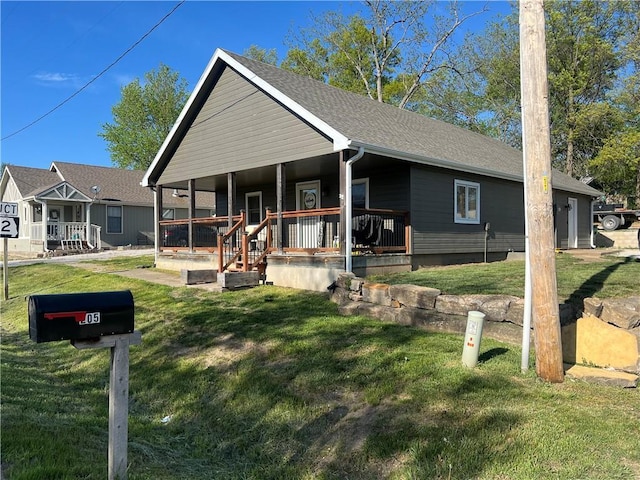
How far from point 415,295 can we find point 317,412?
273 centimetres

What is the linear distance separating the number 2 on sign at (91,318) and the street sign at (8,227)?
10.6m

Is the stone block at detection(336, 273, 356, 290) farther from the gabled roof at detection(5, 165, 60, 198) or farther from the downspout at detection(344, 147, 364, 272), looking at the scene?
the gabled roof at detection(5, 165, 60, 198)

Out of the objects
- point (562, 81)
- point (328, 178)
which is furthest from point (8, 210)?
point (562, 81)

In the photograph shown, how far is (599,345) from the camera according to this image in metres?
5.07

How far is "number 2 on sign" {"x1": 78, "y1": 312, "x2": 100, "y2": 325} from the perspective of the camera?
279cm

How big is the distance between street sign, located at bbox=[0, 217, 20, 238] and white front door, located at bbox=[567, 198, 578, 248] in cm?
2019

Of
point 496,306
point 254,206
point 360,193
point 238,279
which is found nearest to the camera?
point 496,306

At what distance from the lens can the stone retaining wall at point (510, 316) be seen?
4.95 metres

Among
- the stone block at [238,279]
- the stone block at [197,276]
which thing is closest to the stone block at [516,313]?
the stone block at [238,279]

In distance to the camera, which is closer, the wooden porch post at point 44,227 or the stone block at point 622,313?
the stone block at point 622,313

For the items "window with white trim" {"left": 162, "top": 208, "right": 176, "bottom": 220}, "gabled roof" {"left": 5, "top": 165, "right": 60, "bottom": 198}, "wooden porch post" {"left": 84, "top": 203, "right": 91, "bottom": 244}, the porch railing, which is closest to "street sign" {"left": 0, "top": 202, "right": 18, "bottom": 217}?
the porch railing

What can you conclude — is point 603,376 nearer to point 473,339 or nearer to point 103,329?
point 473,339

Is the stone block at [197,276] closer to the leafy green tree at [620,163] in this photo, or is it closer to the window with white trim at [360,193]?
the window with white trim at [360,193]

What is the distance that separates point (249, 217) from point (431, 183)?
25.0 feet
